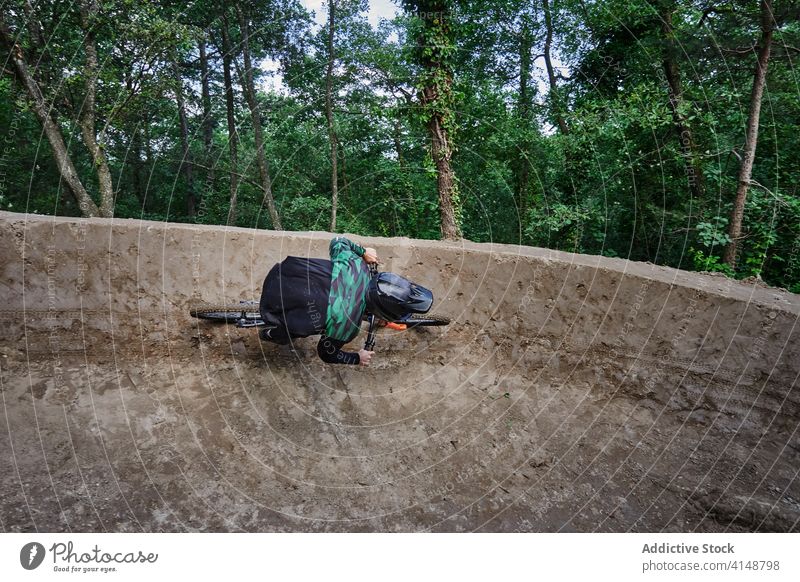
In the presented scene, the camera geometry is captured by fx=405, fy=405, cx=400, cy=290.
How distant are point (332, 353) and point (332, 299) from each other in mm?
601

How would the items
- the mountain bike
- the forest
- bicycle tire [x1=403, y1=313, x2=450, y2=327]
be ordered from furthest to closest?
the forest, bicycle tire [x1=403, y1=313, x2=450, y2=327], the mountain bike

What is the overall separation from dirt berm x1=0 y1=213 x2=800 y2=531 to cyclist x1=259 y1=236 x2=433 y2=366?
4.26 feet

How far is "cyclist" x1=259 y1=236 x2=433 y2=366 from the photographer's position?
13.6ft

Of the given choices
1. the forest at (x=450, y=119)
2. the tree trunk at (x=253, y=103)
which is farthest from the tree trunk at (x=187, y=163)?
the tree trunk at (x=253, y=103)

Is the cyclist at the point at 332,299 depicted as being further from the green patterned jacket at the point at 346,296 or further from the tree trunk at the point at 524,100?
the tree trunk at the point at 524,100

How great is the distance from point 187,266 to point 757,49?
1166cm

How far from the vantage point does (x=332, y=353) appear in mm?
4301

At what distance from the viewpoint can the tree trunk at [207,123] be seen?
20.1m

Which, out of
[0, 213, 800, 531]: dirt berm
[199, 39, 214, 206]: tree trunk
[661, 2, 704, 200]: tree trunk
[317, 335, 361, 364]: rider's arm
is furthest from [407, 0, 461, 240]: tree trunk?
[199, 39, 214, 206]: tree trunk

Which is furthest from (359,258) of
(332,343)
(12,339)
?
(12,339)

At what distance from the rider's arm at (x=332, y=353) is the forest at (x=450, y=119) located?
710 centimetres

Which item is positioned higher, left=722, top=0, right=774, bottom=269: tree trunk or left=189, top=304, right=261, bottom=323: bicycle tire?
left=722, top=0, right=774, bottom=269: tree trunk

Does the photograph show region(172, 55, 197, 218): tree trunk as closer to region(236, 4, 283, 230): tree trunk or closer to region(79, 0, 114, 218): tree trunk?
region(236, 4, 283, 230): tree trunk

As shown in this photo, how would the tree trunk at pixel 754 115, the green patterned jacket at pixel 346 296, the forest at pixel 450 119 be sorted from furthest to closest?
the forest at pixel 450 119
the tree trunk at pixel 754 115
the green patterned jacket at pixel 346 296
